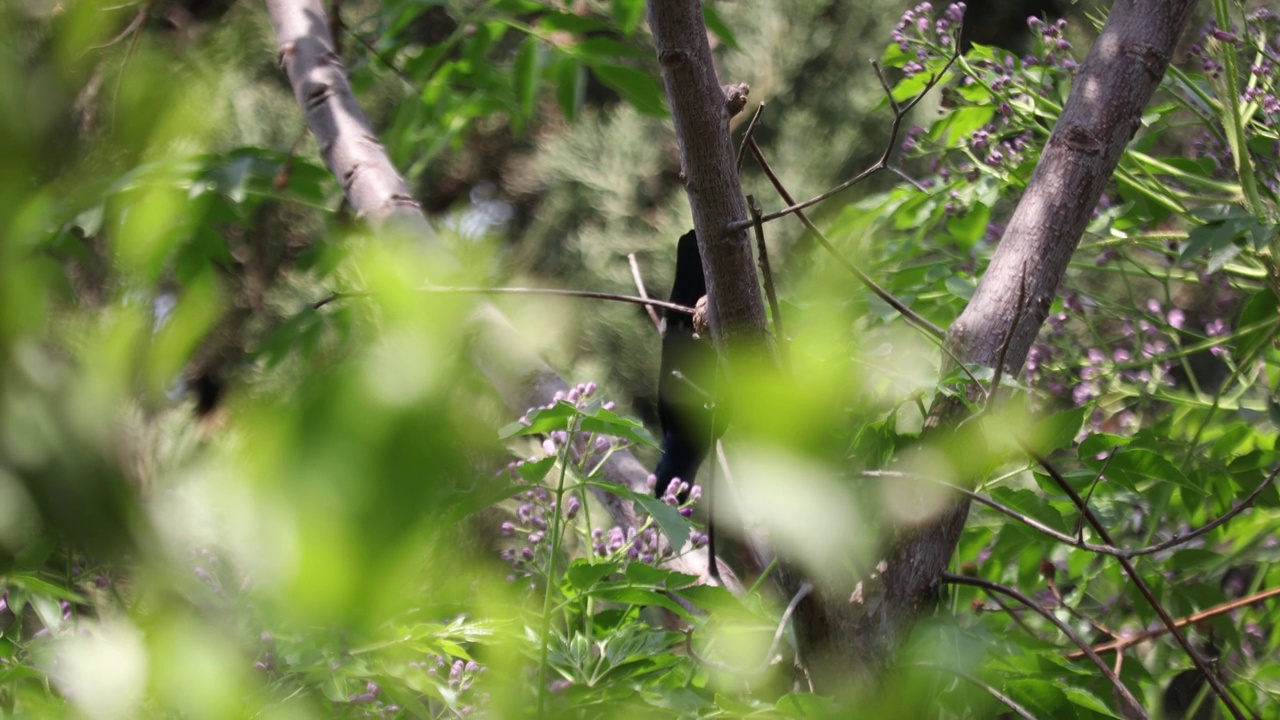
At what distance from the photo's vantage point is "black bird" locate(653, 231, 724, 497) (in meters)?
0.67

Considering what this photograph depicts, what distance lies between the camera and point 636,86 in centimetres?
102

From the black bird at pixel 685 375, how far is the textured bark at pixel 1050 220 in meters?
0.15

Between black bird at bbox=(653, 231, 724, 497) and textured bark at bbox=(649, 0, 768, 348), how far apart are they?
0.11 m

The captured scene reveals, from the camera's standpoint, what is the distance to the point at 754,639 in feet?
1.76

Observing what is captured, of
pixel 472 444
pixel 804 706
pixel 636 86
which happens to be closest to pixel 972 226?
pixel 636 86

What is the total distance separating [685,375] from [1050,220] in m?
0.25

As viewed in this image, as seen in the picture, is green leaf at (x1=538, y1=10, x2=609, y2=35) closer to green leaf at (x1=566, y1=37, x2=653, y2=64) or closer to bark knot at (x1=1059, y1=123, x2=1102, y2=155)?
green leaf at (x1=566, y1=37, x2=653, y2=64)

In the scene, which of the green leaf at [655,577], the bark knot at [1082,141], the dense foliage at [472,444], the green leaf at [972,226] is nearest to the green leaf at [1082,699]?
the dense foliage at [472,444]

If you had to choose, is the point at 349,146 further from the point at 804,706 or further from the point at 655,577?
the point at 804,706

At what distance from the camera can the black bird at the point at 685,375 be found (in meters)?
0.67

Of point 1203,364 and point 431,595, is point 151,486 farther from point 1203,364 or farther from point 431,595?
point 1203,364

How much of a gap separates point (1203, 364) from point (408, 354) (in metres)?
2.53

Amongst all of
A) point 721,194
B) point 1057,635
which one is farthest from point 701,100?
point 1057,635

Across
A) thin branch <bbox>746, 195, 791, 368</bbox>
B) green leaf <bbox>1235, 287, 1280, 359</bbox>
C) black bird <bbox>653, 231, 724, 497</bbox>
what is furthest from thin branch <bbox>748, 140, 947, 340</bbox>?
green leaf <bbox>1235, 287, 1280, 359</bbox>
